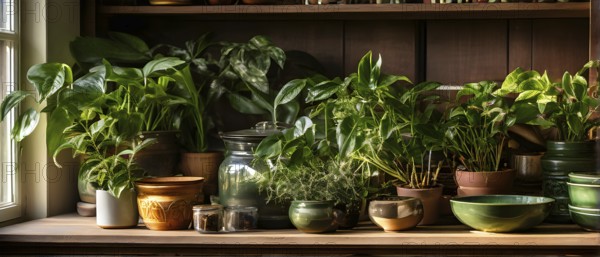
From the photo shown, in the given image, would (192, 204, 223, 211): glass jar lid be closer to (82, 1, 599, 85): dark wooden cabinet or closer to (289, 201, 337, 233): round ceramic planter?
(289, 201, 337, 233): round ceramic planter

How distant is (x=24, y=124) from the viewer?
2119mm

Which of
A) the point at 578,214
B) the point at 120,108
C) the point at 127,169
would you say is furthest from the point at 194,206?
the point at 578,214

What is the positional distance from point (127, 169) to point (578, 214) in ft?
3.74

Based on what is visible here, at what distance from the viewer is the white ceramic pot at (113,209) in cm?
214

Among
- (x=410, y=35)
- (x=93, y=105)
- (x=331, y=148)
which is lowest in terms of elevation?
(x=331, y=148)

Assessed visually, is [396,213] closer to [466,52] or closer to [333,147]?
[333,147]

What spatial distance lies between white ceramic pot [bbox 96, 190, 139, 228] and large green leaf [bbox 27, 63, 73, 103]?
0.29 meters

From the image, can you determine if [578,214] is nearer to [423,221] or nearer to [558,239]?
[558,239]

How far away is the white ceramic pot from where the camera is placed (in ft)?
7.03

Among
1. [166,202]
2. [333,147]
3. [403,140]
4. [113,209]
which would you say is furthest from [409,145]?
[113,209]

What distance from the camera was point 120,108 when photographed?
221 cm

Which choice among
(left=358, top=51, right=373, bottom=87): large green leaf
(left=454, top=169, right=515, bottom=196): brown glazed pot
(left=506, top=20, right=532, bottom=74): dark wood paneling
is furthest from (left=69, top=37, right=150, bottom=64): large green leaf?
(left=506, top=20, right=532, bottom=74): dark wood paneling

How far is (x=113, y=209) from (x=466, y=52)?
1167 mm

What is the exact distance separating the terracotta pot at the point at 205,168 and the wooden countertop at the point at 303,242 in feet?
0.97
